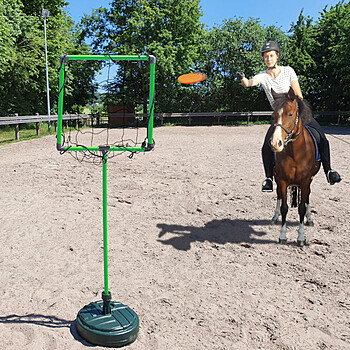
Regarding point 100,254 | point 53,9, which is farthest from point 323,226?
point 53,9

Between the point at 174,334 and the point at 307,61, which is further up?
the point at 307,61

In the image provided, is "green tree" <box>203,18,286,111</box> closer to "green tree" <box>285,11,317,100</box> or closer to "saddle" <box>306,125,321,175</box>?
"green tree" <box>285,11,317,100</box>

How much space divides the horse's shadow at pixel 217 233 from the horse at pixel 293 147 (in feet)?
1.77

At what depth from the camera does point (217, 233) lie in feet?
19.6

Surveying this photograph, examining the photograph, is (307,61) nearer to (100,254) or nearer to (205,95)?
(205,95)

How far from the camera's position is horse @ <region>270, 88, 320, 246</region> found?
14.6ft

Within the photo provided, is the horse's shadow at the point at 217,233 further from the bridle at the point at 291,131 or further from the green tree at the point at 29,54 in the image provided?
the green tree at the point at 29,54

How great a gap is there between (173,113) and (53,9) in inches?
513

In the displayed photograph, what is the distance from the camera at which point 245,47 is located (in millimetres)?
27875

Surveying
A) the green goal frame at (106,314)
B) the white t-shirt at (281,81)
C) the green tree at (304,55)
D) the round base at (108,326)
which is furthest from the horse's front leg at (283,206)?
the green tree at (304,55)

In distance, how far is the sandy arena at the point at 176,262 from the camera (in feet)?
11.5

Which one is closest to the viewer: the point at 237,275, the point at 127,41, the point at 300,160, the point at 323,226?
the point at 237,275

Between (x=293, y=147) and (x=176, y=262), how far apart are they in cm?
223

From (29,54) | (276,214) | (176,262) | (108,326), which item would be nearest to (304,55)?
(29,54)
